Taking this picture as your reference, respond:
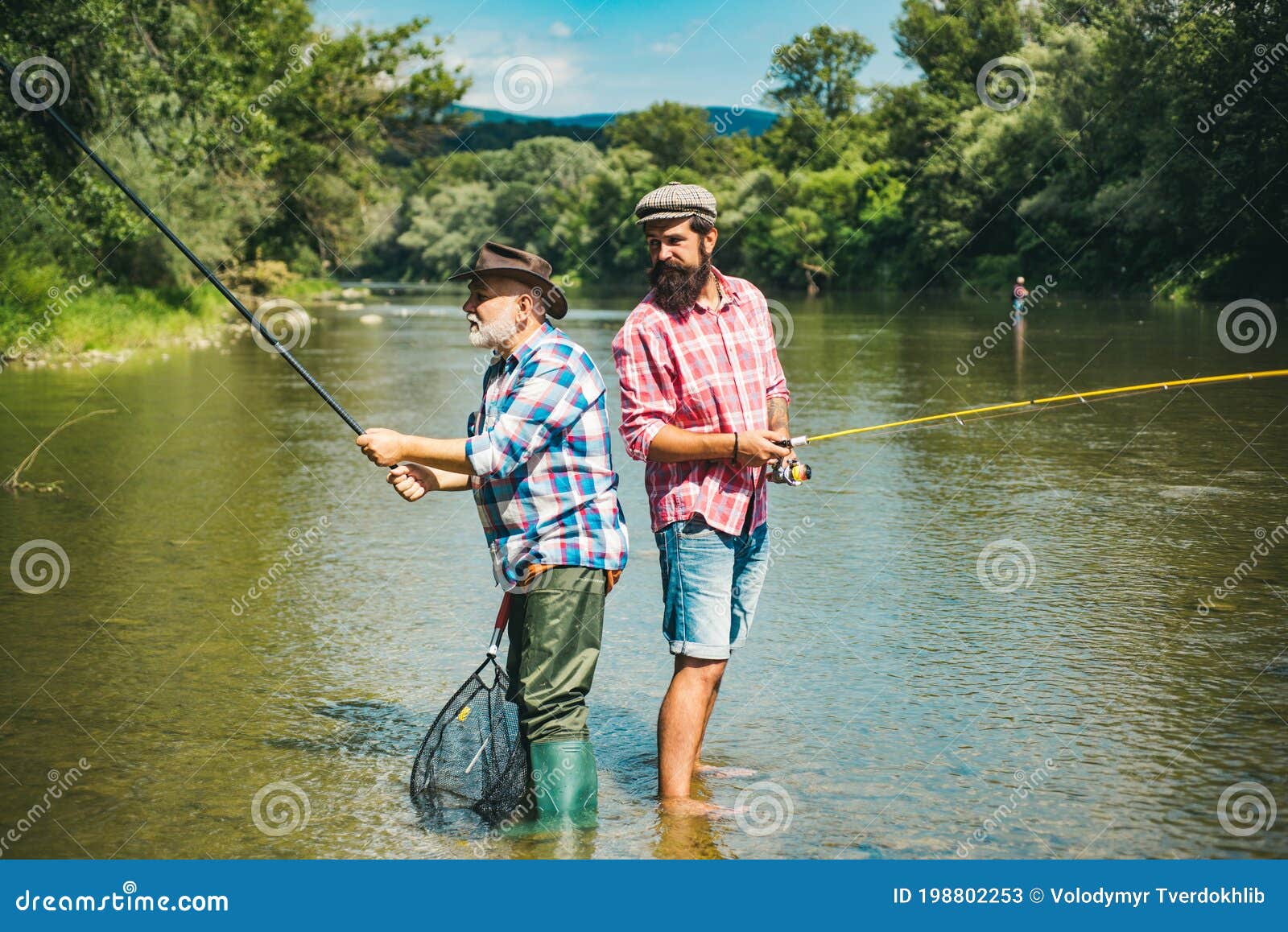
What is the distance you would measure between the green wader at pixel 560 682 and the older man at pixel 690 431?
12.4 inches

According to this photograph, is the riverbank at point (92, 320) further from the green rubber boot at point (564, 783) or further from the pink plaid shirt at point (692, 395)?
the green rubber boot at point (564, 783)

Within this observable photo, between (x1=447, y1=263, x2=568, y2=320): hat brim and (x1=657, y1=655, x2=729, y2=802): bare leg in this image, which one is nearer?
(x1=447, y1=263, x2=568, y2=320): hat brim

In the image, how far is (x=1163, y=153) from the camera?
4422 cm

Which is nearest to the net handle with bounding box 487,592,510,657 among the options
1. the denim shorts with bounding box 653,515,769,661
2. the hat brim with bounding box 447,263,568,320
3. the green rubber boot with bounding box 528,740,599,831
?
the green rubber boot with bounding box 528,740,599,831

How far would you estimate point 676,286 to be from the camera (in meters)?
4.38

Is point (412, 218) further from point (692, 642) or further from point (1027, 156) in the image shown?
point (692, 642)

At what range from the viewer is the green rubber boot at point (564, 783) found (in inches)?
166

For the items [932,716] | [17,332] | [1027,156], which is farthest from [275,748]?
[1027,156]

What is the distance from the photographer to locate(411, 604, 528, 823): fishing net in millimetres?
4355

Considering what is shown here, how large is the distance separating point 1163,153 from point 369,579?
41518 millimetres

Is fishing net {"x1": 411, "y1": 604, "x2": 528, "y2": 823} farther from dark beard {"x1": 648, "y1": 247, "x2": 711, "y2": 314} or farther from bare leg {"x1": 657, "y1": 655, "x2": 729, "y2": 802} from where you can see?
dark beard {"x1": 648, "y1": 247, "x2": 711, "y2": 314}

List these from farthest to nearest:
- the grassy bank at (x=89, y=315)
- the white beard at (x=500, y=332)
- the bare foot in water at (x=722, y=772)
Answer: the grassy bank at (x=89, y=315)
the bare foot in water at (x=722, y=772)
the white beard at (x=500, y=332)

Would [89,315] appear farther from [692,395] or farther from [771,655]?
[692,395]

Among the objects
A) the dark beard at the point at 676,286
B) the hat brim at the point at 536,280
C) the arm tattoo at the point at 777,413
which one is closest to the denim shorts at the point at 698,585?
the arm tattoo at the point at 777,413
